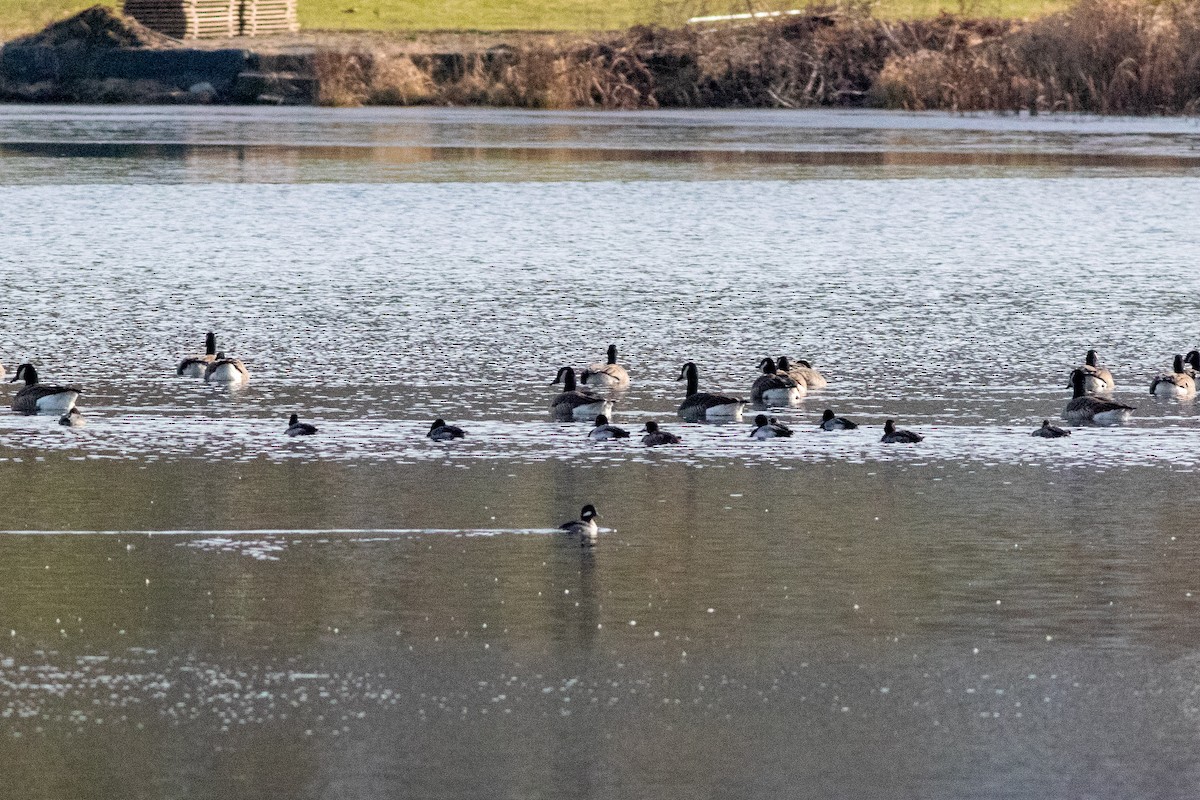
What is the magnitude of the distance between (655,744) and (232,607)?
8.50 feet

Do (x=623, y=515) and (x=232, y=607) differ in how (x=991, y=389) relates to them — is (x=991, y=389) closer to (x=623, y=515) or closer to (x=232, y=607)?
(x=623, y=515)

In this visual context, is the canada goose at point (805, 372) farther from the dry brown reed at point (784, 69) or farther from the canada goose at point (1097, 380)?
the dry brown reed at point (784, 69)

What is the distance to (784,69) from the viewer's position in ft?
176

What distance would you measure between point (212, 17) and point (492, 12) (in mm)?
10334

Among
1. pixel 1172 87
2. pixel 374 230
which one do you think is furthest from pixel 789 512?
pixel 1172 87

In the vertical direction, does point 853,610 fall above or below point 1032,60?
below

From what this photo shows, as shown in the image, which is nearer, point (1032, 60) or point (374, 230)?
point (374, 230)

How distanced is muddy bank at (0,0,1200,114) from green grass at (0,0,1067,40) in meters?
4.59

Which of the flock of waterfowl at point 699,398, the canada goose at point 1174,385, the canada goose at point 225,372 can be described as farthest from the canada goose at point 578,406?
the canada goose at point 1174,385

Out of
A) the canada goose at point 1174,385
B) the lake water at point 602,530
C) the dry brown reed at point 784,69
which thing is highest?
the dry brown reed at point 784,69

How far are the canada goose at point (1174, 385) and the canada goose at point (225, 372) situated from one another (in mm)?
6593

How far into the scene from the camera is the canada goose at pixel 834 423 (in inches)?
567

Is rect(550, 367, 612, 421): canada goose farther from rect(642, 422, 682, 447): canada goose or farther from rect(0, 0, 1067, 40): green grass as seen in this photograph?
rect(0, 0, 1067, 40): green grass

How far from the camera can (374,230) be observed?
2795 cm
